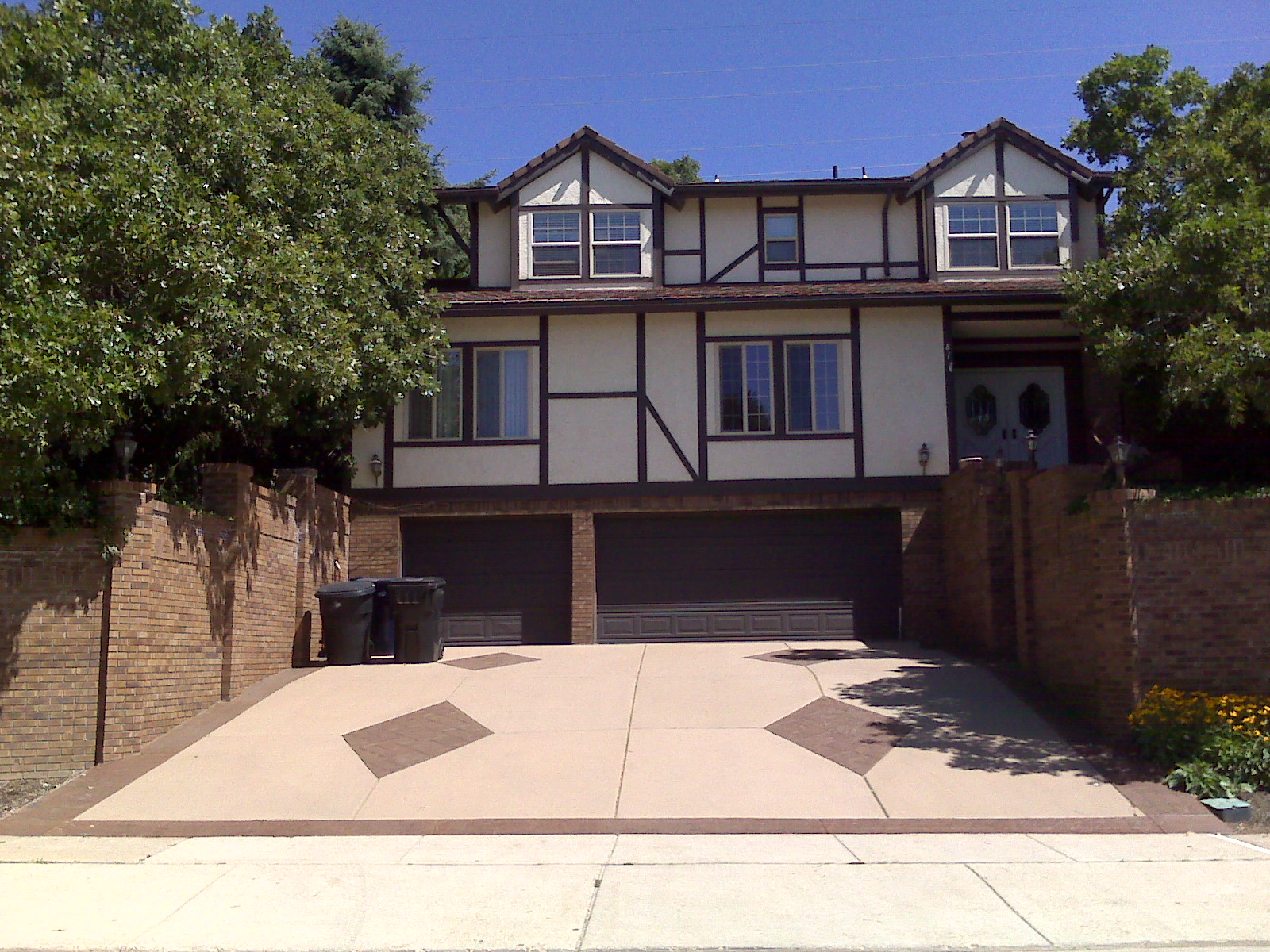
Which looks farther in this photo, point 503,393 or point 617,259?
point 617,259

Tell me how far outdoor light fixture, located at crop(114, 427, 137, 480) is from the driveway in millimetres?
2729

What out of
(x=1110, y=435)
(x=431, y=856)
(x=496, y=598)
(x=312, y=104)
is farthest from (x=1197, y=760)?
(x=312, y=104)

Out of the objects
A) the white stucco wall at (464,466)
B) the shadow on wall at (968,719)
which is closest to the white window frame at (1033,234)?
the shadow on wall at (968,719)

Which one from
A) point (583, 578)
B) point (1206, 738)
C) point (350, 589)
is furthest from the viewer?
point (583, 578)

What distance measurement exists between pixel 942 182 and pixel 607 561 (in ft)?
27.6

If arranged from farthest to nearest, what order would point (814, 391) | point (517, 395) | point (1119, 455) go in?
point (517, 395) → point (814, 391) → point (1119, 455)

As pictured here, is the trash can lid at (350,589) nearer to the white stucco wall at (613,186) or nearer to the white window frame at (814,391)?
the white window frame at (814,391)

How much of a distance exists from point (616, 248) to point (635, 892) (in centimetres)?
1319

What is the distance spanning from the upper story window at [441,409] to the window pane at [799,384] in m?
5.26

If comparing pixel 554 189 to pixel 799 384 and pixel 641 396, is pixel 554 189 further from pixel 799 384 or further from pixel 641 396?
pixel 799 384

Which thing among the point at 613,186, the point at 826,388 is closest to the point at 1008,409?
the point at 826,388

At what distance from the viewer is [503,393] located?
17719 mm

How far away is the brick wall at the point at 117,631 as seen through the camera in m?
10.3

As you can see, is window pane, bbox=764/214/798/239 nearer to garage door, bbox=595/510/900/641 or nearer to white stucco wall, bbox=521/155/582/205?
white stucco wall, bbox=521/155/582/205
